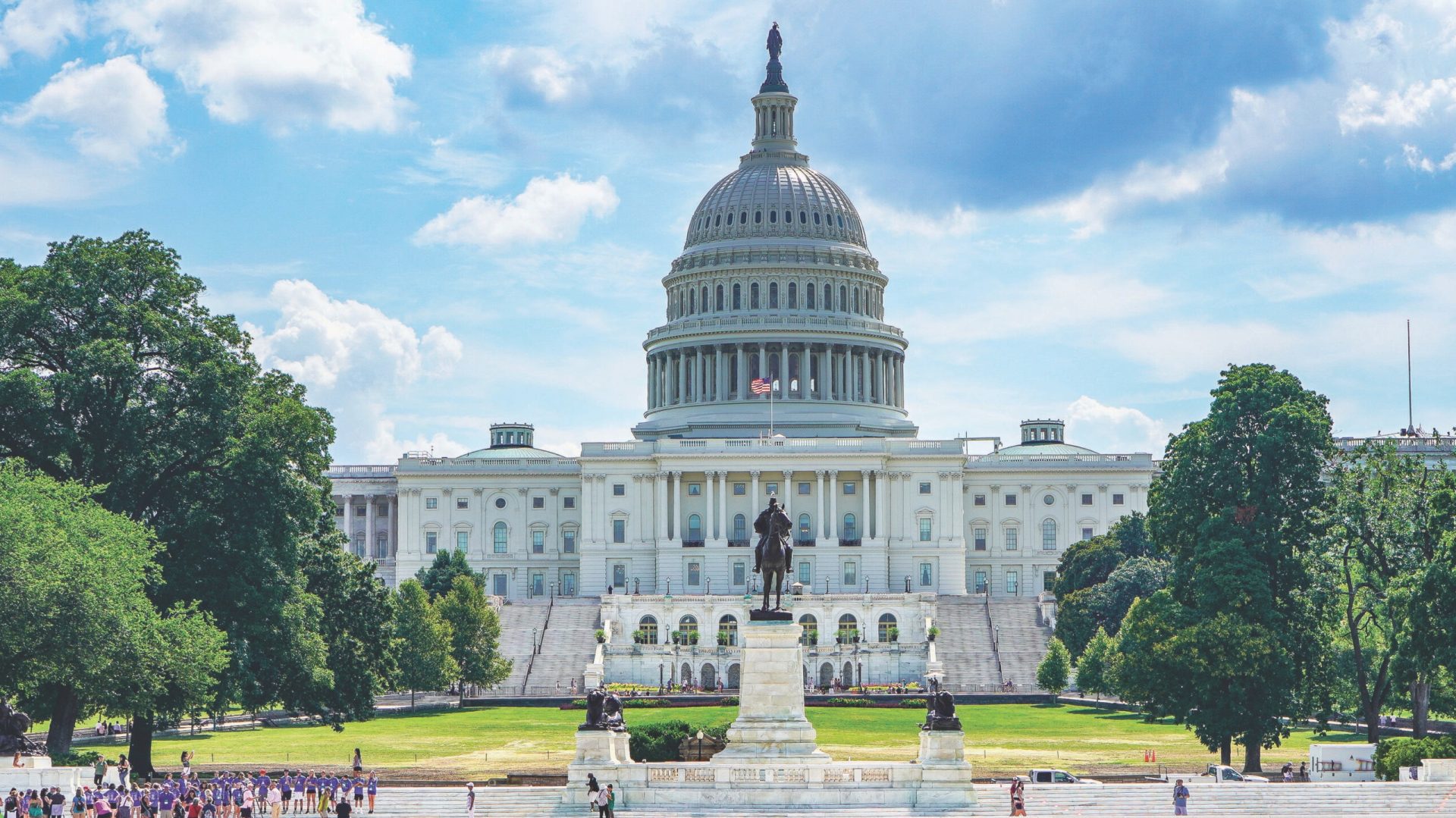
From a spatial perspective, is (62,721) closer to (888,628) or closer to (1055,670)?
(1055,670)

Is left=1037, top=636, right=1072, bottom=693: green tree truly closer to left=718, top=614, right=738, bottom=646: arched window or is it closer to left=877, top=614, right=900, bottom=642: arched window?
left=877, top=614, right=900, bottom=642: arched window

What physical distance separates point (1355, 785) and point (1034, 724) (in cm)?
3403

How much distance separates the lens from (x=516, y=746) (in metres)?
80.6

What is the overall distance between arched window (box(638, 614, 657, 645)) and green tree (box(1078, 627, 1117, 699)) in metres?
31.4

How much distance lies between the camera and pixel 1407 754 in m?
61.1

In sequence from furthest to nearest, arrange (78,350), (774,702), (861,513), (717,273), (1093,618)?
(717,273)
(861,513)
(1093,618)
(78,350)
(774,702)

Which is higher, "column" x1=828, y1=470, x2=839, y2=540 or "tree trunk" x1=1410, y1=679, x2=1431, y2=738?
"column" x1=828, y1=470, x2=839, y2=540

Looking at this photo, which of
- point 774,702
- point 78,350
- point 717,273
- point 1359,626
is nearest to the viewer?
point 774,702

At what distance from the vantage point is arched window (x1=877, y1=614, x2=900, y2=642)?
424ft

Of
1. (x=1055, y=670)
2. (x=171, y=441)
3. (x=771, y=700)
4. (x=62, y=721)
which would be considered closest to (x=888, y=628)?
(x=1055, y=670)

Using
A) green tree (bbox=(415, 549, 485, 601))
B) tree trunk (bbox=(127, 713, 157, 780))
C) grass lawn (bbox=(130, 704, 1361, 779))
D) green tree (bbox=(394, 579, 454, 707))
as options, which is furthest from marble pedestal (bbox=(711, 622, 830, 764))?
green tree (bbox=(415, 549, 485, 601))

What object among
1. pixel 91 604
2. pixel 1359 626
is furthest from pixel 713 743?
pixel 1359 626

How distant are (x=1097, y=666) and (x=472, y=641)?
102 ft

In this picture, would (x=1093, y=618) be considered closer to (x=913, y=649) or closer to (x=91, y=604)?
(x=913, y=649)
